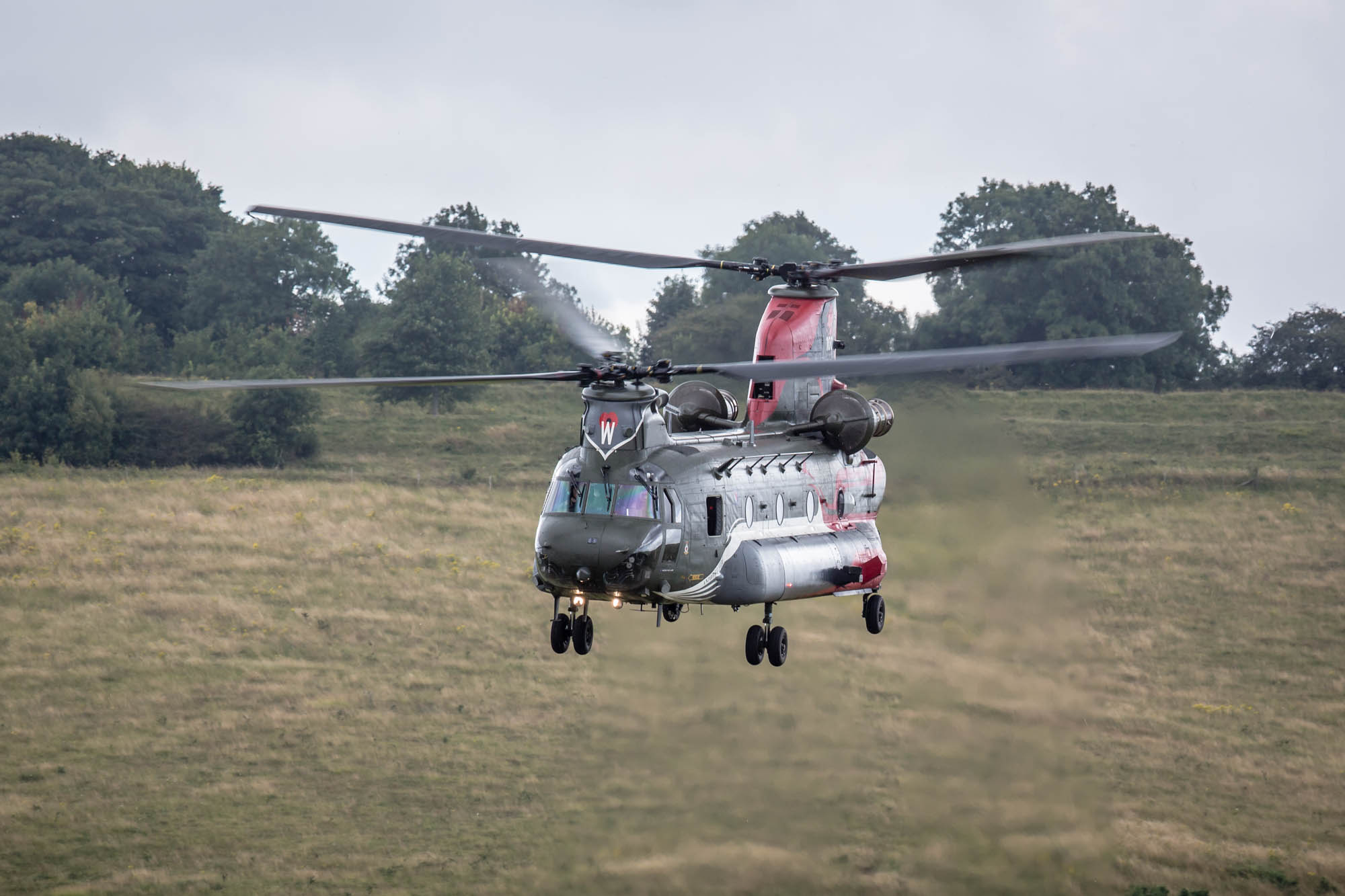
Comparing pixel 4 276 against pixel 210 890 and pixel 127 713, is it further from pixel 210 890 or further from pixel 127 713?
pixel 210 890

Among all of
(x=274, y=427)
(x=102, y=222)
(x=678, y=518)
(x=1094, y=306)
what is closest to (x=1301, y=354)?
(x=1094, y=306)

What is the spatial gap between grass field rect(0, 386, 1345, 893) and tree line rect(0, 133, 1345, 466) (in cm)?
330

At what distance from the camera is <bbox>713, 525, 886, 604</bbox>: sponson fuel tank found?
2420cm

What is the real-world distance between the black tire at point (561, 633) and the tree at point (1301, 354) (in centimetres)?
5425

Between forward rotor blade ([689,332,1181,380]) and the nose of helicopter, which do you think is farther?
the nose of helicopter

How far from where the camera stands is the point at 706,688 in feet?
107

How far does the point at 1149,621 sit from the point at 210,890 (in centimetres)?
2958

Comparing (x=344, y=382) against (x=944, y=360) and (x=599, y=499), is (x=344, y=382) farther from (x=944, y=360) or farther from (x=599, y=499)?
(x=944, y=360)

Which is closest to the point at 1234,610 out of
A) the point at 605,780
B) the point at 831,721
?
the point at 831,721

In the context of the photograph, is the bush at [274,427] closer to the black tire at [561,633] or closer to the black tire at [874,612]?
the black tire at [874,612]

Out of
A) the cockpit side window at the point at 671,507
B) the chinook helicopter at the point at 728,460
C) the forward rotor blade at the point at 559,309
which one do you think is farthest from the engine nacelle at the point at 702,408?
the cockpit side window at the point at 671,507

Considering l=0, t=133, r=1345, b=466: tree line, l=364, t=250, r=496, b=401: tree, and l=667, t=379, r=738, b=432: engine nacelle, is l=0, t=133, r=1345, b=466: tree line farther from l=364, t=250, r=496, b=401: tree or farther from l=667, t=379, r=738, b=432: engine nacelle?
l=667, t=379, r=738, b=432: engine nacelle

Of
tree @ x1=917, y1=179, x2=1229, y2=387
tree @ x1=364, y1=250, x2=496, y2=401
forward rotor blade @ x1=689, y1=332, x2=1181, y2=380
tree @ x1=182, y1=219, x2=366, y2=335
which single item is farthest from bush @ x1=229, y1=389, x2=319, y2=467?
forward rotor blade @ x1=689, y1=332, x2=1181, y2=380

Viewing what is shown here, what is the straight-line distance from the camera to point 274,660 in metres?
48.2
